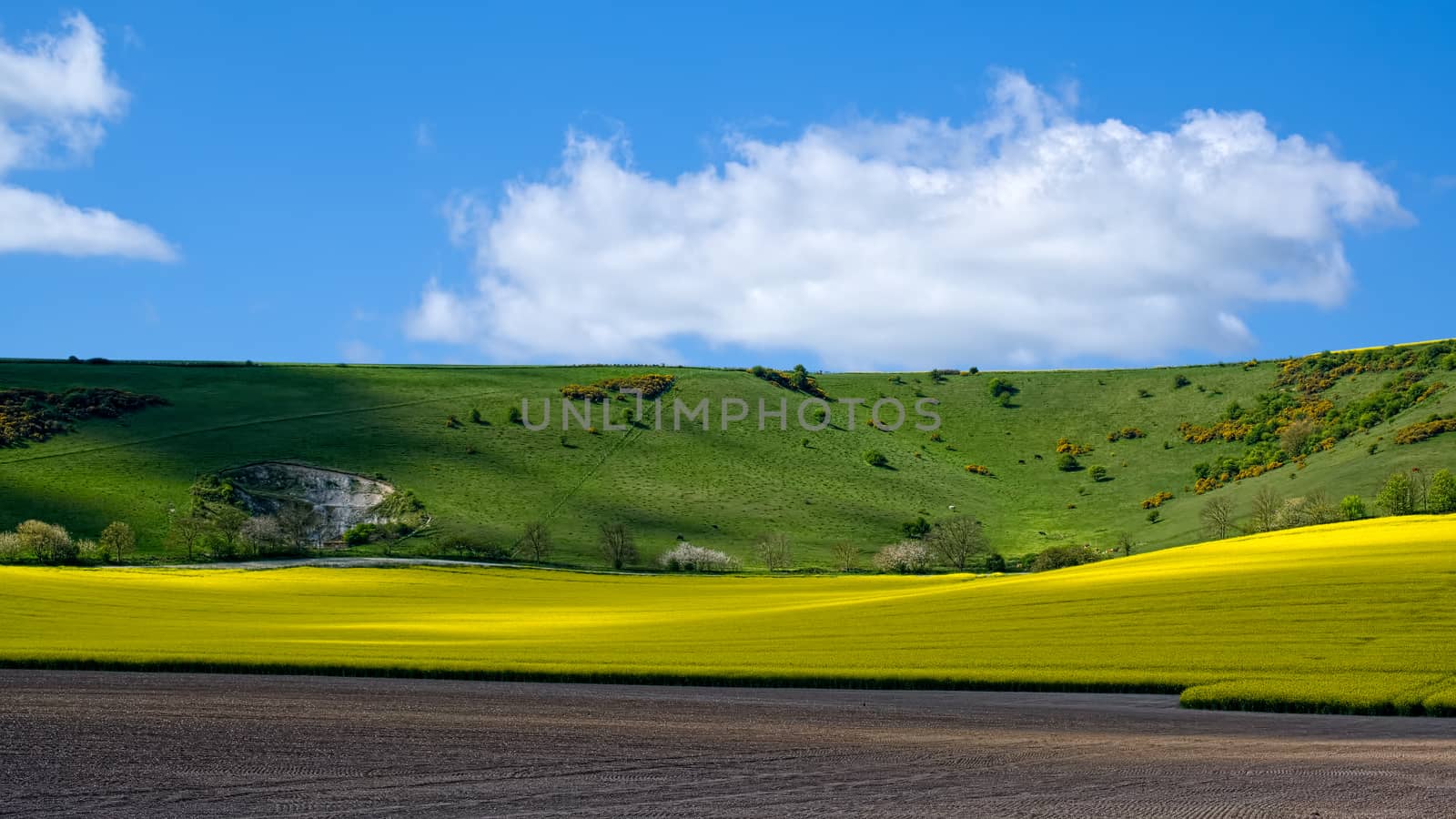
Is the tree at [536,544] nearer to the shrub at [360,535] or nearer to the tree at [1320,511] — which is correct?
the shrub at [360,535]

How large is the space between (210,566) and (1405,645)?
86.8m

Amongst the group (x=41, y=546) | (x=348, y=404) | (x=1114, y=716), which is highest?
(x=348, y=404)

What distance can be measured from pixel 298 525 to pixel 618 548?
30127mm

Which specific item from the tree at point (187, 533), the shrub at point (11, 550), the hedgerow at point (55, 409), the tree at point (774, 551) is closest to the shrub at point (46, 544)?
the shrub at point (11, 550)

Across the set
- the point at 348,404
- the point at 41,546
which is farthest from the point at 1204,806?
the point at 348,404

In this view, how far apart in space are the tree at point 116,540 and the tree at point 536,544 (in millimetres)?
34538

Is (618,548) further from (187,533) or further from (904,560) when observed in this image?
(187,533)

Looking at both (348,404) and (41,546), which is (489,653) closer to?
(41,546)

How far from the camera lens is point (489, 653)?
39656 millimetres

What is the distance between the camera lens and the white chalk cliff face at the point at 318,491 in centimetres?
12638

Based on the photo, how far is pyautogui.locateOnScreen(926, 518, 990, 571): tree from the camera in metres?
120

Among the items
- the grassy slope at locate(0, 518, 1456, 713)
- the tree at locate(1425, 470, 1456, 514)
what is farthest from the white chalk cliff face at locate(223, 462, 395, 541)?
the tree at locate(1425, 470, 1456, 514)

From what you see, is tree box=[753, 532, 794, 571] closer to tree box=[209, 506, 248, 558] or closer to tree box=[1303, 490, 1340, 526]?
tree box=[1303, 490, 1340, 526]

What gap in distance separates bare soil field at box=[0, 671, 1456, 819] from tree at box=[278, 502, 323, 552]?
82.8m
